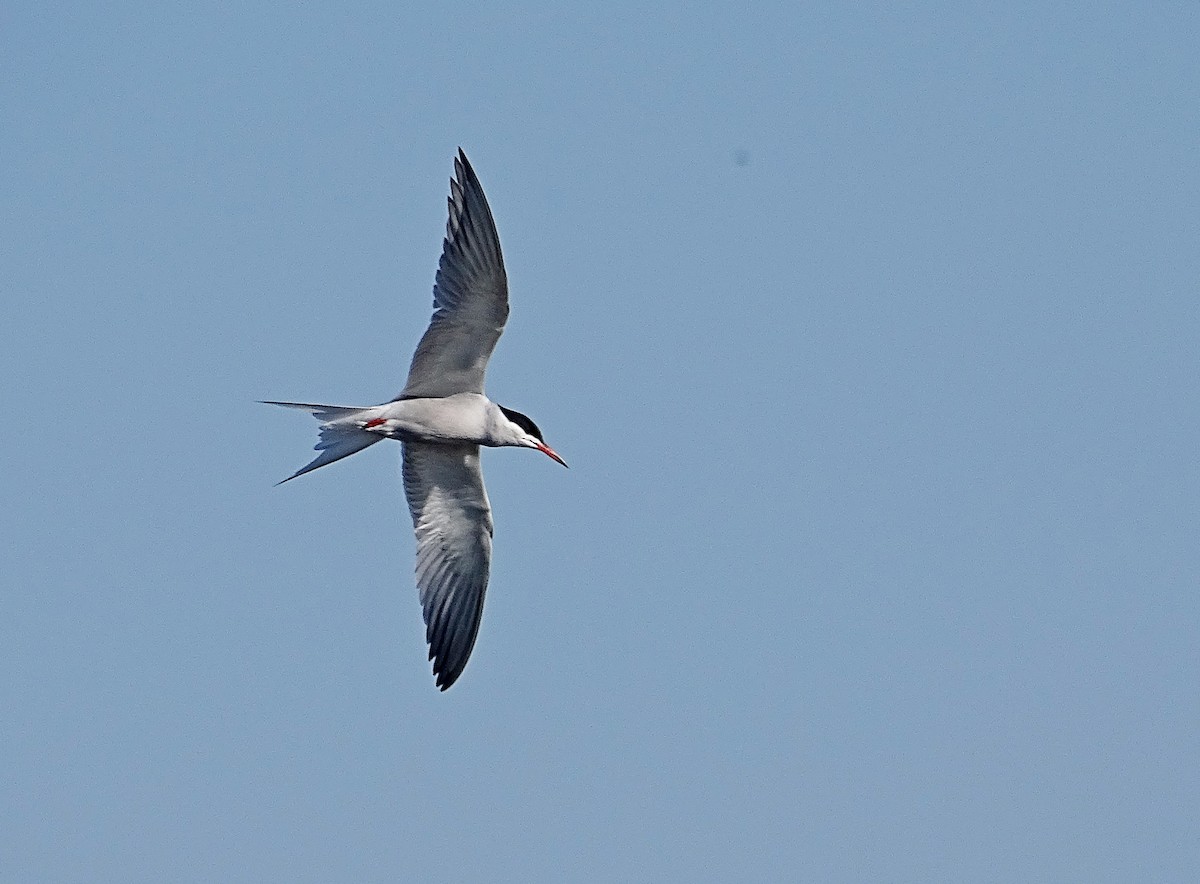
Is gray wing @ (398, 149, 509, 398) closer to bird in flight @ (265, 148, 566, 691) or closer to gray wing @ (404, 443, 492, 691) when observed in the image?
bird in flight @ (265, 148, 566, 691)

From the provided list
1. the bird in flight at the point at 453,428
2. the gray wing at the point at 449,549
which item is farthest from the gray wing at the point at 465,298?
the gray wing at the point at 449,549

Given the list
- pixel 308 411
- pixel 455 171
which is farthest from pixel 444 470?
pixel 455 171

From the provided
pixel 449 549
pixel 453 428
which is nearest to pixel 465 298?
pixel 453 428

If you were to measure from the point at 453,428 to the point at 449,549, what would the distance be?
1.65 m

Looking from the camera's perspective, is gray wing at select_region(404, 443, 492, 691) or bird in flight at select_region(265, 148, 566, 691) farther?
gray wing at select_region(404, 443, 492, 691)

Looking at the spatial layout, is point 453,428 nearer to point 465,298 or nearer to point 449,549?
point 465,298

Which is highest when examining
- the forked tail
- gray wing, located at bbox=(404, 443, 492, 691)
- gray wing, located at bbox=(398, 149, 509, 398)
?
gray wing, located at bbox=(398, 149, 509, 398)

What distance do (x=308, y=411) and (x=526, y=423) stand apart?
1771 mm

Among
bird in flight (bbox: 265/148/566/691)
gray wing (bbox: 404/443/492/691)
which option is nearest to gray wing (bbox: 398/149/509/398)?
bird in flight (bbox: 265/148/566/691)

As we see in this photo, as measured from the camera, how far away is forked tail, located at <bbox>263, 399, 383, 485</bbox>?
13.6 meters

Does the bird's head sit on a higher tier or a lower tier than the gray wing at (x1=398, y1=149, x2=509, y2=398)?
lower

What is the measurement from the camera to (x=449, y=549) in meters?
15.3

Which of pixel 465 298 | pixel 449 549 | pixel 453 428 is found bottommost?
pixel 449 549

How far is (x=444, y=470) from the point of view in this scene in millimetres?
15055
